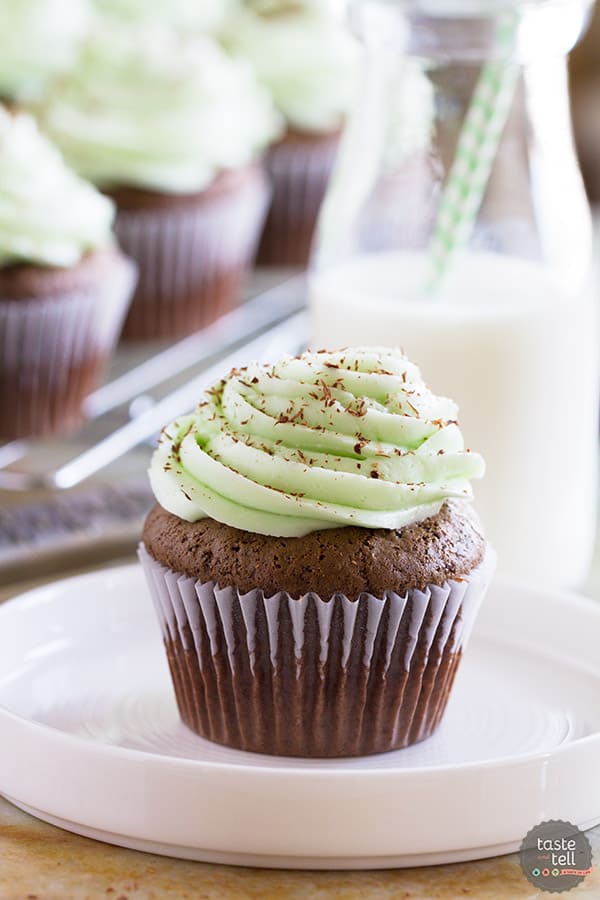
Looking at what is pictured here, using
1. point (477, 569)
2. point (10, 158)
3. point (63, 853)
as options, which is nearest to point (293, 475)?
point (477, 569)

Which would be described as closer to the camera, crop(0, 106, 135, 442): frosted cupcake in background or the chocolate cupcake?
the chocolate cupcake

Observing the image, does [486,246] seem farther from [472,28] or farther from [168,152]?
[168,152]

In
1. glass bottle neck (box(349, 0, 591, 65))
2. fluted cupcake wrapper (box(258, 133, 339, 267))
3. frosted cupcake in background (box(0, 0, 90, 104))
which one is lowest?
fluted cupcake wrapper (box(258, 133, 339, 267))

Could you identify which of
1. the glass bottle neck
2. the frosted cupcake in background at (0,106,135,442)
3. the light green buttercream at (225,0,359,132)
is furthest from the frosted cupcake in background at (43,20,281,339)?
the glass bottle neck

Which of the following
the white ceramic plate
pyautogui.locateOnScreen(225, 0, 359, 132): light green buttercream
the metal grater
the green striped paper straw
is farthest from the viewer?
pyautogui.locateOnScreen(225, 0, 359, 132): light green buttercream

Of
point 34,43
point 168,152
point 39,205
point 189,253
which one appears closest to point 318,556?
point 39,205

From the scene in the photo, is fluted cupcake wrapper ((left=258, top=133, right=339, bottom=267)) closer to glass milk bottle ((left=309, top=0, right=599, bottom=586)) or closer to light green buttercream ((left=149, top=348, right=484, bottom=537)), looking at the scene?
glass milk bottle ((left=309, top=0, right=599, bottom=586))

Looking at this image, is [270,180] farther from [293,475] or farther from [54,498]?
[293,475]
